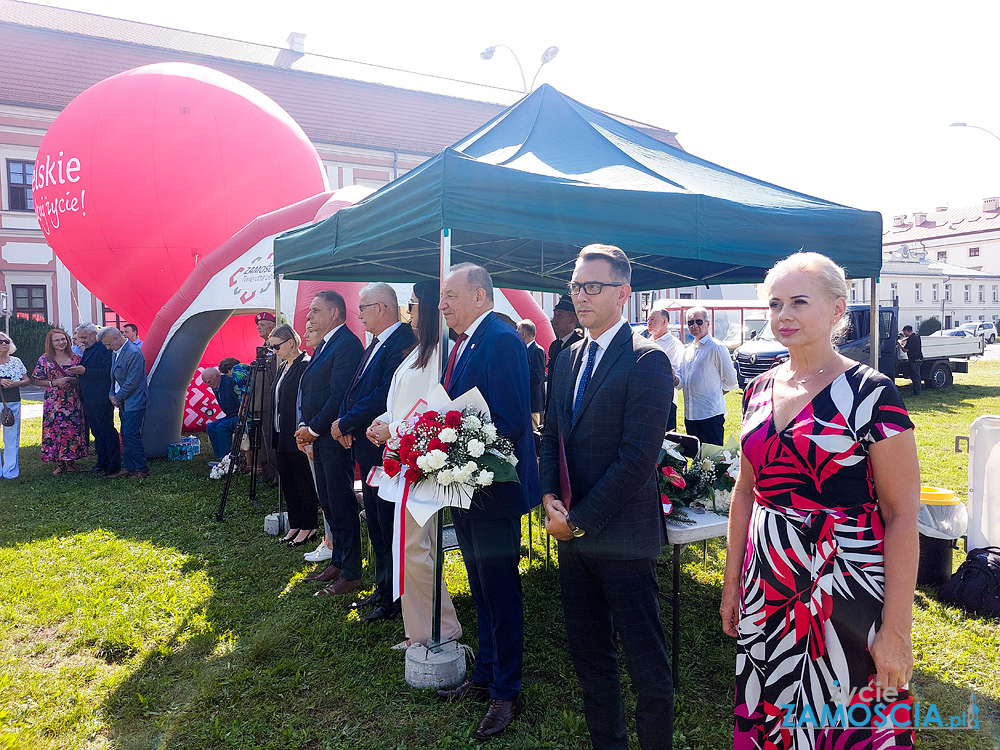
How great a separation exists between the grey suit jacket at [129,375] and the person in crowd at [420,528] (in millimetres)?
Result: 6044

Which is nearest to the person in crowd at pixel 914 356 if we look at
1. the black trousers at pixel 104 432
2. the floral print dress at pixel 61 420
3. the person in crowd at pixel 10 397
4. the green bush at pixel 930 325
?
the black trousers at pixel 104 432

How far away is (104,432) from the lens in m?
8.41

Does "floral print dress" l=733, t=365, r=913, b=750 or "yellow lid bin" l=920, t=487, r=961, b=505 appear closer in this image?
"floral print dress" l=733, t=365, r=913, b=750

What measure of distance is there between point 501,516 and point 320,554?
2.84 m

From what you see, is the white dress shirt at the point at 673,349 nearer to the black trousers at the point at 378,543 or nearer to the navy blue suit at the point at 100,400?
the black trousers at the point at 378,543

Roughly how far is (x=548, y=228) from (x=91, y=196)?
898 centimetres

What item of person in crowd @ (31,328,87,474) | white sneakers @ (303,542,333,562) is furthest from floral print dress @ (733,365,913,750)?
person in crowd @ (31,328,87,474)

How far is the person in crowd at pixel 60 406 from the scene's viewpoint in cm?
855

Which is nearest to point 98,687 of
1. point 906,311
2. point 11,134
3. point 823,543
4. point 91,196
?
point 823,543

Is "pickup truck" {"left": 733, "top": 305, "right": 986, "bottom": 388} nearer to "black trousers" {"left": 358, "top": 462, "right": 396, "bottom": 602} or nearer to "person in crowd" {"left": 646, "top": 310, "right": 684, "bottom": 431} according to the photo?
"person in crowd" {"left": 646, "top": 310, "right": 684, "bottom": 431}

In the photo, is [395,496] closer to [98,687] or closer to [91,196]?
[98,687]

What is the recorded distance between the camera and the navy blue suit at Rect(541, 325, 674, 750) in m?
2.27

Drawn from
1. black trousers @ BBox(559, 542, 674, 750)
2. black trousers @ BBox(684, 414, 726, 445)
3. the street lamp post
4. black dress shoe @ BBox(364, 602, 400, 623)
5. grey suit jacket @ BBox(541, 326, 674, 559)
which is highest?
the street lamp post

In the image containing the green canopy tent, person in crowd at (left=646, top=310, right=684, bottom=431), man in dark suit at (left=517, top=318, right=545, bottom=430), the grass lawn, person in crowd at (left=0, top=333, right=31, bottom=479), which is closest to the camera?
the grass lawn
